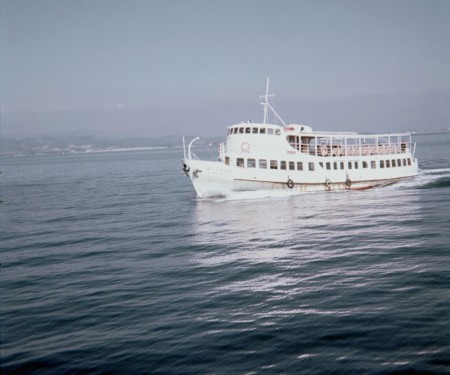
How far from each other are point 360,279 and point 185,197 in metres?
32.7

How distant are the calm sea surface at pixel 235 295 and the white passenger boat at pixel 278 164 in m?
8.69

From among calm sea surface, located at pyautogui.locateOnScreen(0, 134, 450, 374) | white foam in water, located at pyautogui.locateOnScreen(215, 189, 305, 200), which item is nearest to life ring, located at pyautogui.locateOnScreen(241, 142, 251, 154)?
white foam in water, located at pyautogui.locateOnScreen(215, 189, 305, 200)

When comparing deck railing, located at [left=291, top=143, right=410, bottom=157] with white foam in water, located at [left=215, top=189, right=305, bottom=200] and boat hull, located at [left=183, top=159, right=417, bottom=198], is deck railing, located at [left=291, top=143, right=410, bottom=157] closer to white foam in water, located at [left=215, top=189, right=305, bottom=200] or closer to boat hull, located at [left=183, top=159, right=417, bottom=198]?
boat hull, located at [left=183, top=159, right=417, bottom=198]

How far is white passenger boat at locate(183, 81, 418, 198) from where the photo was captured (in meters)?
37.7

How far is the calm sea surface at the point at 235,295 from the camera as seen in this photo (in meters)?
9.50

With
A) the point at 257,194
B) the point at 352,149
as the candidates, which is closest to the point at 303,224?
the point at 257,194

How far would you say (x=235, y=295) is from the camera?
13.8 metres

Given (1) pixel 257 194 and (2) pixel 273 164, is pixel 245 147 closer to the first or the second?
(2) pixel 273 164

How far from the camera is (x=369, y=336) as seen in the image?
10023mm

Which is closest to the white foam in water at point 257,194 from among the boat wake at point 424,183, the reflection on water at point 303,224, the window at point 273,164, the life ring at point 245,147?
the reflection on water at point 303,224

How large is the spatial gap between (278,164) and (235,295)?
26.1 m

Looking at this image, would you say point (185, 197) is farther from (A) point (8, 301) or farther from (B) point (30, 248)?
(A) point (8, 301)

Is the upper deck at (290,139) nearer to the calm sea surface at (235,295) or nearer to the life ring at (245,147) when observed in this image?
the life ring at (245,147)

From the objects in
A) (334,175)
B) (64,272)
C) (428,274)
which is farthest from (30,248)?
(334,175)
